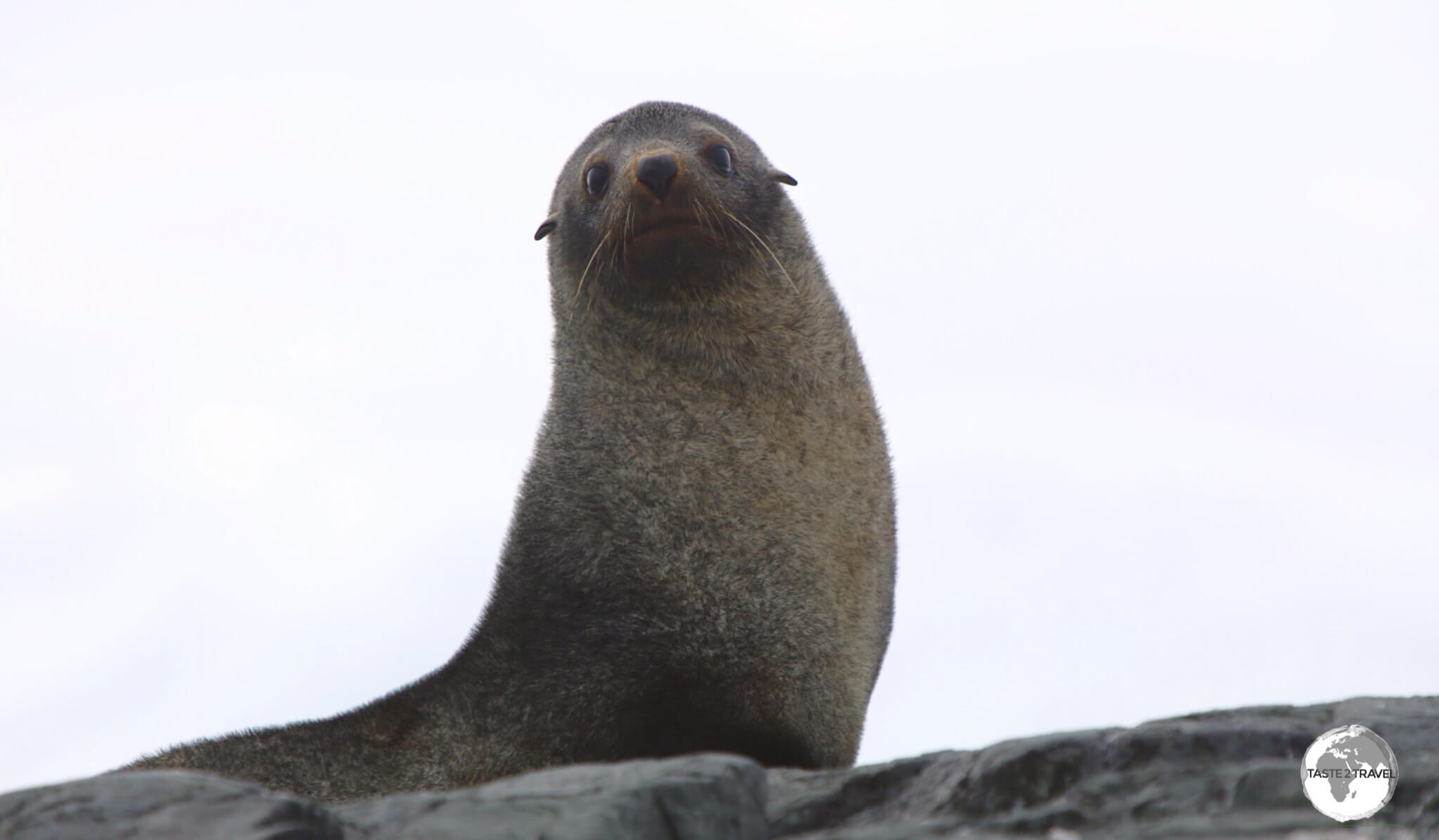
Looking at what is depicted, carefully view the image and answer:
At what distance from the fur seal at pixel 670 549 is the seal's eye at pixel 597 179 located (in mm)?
229

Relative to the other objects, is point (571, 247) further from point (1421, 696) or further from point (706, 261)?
point (1421, 696)

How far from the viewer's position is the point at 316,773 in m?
7.08

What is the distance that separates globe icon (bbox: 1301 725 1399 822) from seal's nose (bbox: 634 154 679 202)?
4.80m

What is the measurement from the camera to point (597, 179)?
873 centimetres

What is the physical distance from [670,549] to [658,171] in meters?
2.18

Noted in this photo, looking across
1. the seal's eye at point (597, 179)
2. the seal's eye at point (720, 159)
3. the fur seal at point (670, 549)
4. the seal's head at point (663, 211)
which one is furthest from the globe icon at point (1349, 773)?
the seal's eye at point (597, 179)

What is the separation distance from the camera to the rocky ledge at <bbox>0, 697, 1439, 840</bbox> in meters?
3.68

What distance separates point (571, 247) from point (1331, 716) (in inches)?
214

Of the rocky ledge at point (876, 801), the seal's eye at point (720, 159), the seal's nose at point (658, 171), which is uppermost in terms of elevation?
the seal's eye at point (720, 159)

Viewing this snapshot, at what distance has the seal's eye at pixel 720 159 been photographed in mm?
8719

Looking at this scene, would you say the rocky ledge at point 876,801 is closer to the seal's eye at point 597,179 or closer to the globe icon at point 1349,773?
the globe icon at point 1349,773

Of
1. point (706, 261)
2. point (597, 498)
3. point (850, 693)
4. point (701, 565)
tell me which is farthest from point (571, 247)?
point (850, 693)

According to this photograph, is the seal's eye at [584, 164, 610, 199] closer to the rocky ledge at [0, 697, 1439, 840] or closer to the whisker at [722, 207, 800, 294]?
the whisker at [722, 207, 800, 294]

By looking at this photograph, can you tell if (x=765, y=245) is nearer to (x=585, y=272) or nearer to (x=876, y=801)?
(x=585, y=272)
